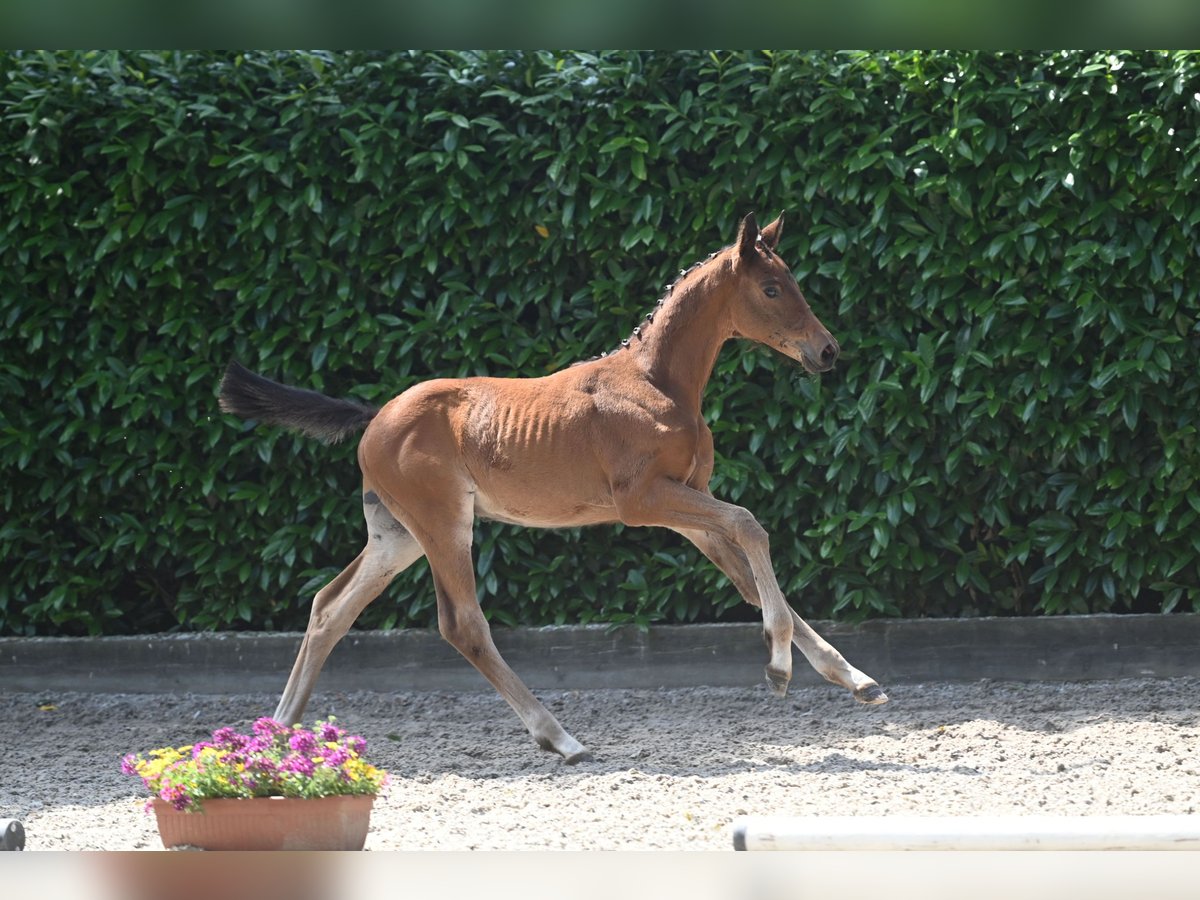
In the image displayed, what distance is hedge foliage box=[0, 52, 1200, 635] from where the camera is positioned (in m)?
6.57

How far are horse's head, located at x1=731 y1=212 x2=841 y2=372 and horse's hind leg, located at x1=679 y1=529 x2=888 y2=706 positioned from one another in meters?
0.85

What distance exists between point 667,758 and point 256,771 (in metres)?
2.13

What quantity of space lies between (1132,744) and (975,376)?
6.61ft

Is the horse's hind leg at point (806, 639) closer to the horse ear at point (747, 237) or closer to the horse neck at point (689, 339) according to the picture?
the horse neck at point (689, 339)

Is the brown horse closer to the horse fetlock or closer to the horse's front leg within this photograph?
the horse's front leg

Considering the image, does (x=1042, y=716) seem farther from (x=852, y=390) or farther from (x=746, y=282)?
(x=746, y=282)

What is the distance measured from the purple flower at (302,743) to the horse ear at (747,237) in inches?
98.3

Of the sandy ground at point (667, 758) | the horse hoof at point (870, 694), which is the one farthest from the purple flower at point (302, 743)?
the horse hoof at point (870, 694)

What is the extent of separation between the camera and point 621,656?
7.00 m

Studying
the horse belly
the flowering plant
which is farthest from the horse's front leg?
the flowering plant

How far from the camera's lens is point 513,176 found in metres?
7.04

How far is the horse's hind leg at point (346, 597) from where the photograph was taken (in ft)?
18.7

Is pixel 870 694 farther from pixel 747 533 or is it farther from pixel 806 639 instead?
pixel 747 533

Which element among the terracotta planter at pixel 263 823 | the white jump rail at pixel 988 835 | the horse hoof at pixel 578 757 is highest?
the white jump rail at pixel 988 835
